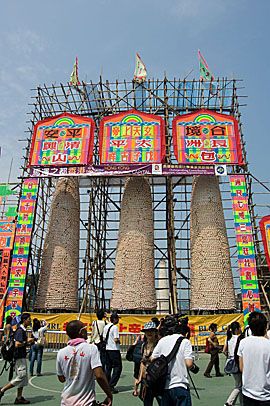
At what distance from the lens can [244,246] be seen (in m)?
13.6

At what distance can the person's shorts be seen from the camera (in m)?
5.11

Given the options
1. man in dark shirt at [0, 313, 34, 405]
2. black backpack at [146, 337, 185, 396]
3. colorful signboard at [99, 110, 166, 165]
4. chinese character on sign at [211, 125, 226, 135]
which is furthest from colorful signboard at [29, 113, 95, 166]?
black backpack at [146, 337, 185, 396]

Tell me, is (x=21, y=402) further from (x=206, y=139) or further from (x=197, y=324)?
(x=206, y=139)

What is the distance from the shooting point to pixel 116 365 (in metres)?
5.78

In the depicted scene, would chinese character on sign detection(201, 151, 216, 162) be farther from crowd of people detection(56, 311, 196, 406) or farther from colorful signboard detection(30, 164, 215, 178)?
crowd of people detection(56, 311, 196, 406)

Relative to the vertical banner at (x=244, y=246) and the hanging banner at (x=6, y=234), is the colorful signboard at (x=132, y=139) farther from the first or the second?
the hanging banner at (x=6, y=234)

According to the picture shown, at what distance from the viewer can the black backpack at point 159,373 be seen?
2.92 metres

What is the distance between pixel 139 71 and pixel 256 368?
1753cm

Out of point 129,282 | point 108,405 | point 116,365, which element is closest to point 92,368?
point 108,405

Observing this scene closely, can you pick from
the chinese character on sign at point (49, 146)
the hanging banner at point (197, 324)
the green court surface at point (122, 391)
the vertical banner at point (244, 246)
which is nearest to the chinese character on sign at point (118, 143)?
the chinese character on sign at point (49, 146)

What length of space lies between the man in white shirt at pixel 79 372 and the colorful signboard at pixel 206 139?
490 inches

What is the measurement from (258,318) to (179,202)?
16316 millimetres

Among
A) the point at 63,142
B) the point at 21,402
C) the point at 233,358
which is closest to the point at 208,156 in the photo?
the point at 63,142

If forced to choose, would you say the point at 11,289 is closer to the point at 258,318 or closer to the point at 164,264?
the point at 164,264
